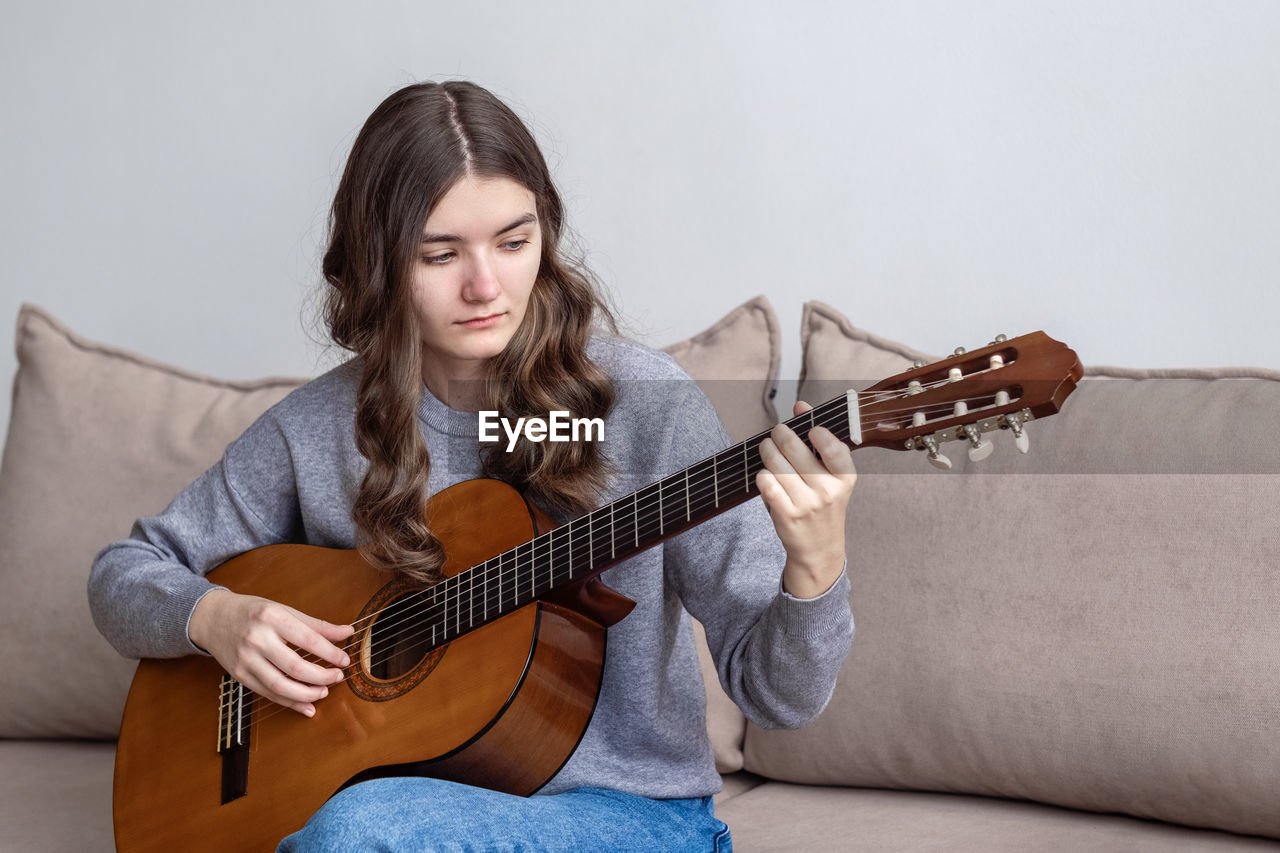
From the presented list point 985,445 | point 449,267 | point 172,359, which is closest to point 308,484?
point 449,267

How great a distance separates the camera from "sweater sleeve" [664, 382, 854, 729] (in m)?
1.08

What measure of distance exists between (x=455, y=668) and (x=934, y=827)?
1.96ft

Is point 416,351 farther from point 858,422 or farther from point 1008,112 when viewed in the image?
point 1008,112

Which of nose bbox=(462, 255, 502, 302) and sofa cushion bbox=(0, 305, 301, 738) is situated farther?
sofa cushion bbox=(0, 305, 301, 738)

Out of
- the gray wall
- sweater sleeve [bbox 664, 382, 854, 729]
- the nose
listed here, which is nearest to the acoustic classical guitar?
sweater sleeve [bbox 664, 382, 854, 729]

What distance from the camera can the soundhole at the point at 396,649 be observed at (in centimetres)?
119

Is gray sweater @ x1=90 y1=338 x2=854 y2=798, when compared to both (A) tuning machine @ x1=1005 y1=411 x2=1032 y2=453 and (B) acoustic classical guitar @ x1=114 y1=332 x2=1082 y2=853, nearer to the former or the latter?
(B) acoustic classical guitar @ x1=114 y1=332 x2=1082 y2=853

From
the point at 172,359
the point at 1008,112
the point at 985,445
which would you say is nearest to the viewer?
the point at 985,445

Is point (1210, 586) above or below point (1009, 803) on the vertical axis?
above

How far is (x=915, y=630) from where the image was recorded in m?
1.42

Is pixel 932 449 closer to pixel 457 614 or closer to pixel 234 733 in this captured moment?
pixel 457 614

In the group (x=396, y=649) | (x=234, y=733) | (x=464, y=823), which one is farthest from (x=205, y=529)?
(x=464, y=823)

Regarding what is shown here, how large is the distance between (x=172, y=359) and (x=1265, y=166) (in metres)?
1.94

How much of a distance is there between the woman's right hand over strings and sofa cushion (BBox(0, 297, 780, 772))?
548mm
